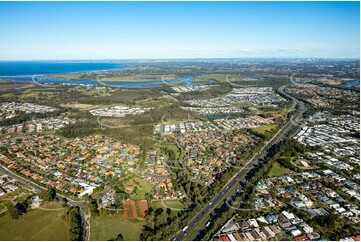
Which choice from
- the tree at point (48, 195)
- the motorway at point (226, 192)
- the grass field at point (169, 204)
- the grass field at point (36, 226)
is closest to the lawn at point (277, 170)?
the motorway at point (226, 192)

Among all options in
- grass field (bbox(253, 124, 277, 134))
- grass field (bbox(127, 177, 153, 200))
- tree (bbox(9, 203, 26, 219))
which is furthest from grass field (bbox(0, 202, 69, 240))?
grass field (bbox(253, 124, 277, 134))

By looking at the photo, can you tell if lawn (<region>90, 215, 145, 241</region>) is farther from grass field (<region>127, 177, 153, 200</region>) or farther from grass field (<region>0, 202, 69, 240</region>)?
grass field (<region>127, 177, 153, 200</region>)

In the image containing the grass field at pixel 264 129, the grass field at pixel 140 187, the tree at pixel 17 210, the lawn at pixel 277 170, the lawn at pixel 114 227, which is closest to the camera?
the lawn at pixel 114 227

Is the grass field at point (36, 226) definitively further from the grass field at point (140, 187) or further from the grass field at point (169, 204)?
the grass field at point (169, 204)

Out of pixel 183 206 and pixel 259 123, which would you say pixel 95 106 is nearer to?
pixel 259 123

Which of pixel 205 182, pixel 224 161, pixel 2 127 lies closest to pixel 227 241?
pixel 205 182
